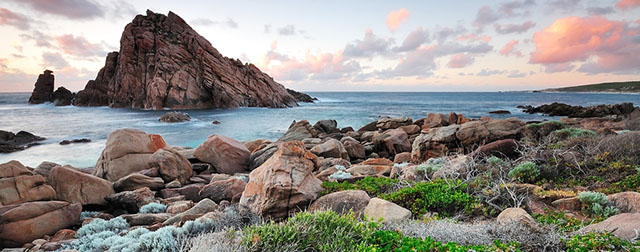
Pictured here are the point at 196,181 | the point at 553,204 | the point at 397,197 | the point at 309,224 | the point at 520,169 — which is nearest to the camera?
the point at 309,224

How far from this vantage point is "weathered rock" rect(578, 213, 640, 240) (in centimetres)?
413

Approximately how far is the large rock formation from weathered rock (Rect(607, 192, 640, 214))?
60038mm

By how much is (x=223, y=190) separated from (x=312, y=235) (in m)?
5.58

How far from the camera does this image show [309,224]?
4133 mm

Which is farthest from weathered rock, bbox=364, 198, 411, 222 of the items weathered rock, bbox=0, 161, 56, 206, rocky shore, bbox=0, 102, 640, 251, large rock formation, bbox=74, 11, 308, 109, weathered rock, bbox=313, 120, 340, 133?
large rock formation, bbox=74, 11, 308, 109

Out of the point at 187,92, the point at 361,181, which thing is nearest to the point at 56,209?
the point at 361,181

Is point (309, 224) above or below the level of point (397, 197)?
above

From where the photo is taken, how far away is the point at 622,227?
4.30 m

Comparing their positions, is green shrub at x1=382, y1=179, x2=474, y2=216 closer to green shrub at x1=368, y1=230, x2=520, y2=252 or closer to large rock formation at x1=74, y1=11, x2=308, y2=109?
green shrub at x1=368, y1=230, x2=520, y2=252

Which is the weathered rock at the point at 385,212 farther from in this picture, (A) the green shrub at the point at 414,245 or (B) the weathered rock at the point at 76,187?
(B) the weathered rock at the point at 76,187

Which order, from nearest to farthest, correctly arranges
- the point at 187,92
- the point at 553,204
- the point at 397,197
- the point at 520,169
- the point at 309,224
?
the point at 309,224 < the point at 553,204 < the point at 397,197 < the point at 520,169 < the point at 187,92

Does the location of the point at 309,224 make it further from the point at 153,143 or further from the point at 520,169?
the point at 153,143

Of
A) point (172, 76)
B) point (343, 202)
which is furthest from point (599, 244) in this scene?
point (172, 76)

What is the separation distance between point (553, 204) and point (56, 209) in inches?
395
